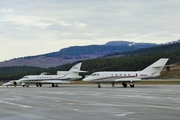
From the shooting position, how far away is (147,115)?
16406mm

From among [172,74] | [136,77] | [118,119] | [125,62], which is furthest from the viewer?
[125,62]

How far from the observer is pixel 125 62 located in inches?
6668

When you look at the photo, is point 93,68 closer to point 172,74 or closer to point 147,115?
point 172,74

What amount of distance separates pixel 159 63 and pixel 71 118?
153 ft

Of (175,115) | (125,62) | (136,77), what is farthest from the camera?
(125,62)

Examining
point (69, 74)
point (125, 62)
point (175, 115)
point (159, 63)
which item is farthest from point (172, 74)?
point (175, 115)

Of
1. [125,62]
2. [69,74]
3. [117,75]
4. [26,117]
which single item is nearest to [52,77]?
[69,74]

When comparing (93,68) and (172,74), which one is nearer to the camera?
(172,74)

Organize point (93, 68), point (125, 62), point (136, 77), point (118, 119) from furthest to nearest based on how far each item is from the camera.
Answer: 1. point (93, 68)
2. point (125, 62)
3. point (136, 77)
4. point (118, 119)

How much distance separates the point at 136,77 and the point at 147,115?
44.0 m

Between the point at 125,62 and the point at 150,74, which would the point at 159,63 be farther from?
the point at 125,62

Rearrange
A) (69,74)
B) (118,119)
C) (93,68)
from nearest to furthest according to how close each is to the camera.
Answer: (118,119) → (69,74) → (93,68)

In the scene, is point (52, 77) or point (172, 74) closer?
point (52, 77)

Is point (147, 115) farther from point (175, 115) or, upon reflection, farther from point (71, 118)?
point (71, 118)
